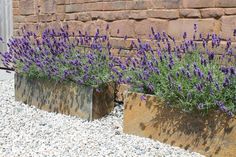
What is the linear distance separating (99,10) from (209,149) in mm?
2403

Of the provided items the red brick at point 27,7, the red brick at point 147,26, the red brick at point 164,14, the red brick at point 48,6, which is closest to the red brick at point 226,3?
the red brick at point 164,14

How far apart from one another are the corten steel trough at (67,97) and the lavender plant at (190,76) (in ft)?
1.41

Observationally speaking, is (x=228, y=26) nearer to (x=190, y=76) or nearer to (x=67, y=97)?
(x=190, y=76)

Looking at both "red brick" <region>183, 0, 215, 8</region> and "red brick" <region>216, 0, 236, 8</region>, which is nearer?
"red brick" <region>216, 0, 236, 8</region>

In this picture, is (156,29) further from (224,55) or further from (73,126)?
(73,126)

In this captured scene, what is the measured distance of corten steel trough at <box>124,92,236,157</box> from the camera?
121 inches

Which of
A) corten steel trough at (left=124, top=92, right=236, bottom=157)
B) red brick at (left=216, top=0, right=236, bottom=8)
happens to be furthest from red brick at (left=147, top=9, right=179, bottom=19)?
corten steel trough at (left=124, top=92, right=236, bottom=157)

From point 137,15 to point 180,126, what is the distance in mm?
1628

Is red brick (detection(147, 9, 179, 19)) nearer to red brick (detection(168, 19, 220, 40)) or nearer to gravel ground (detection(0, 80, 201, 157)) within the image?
red brick (detection(168, 19, 220, 40))

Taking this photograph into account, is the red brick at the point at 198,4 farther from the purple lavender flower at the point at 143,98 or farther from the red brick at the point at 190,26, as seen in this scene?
the purple lavender flower at the point at 143,98

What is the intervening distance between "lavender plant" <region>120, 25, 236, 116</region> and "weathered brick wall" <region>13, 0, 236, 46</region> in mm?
181

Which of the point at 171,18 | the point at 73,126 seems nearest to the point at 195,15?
the point at 171,18

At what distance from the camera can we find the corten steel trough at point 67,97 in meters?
4.12

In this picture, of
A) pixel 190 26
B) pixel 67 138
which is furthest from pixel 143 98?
pixel 190 26
